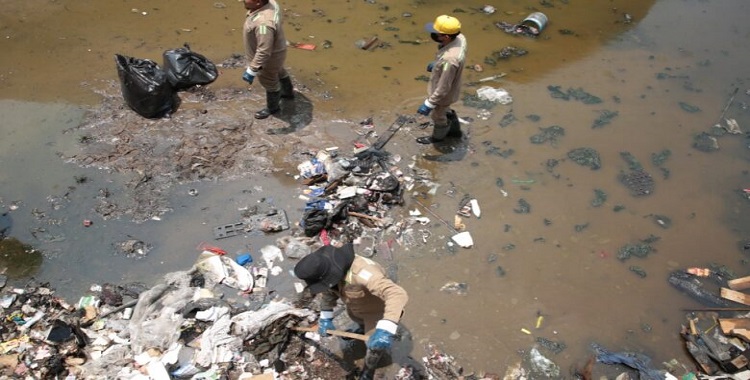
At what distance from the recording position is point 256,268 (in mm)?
5223

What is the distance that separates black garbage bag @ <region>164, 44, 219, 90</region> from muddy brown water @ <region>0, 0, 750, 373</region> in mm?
401

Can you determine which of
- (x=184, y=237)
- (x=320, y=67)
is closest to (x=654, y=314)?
(x=184, y=237)

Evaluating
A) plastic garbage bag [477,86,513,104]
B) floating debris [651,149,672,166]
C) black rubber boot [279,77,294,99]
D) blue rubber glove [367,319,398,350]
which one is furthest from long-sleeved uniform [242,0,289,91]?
floating debris [651,149,672,166]

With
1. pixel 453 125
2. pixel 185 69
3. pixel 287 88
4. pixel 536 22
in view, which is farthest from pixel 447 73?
pixel 536 22

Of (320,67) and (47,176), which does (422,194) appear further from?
(47,176)

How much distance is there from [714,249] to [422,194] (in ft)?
10.9

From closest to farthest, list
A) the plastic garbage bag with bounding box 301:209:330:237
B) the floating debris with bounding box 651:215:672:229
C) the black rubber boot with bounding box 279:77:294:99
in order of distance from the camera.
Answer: the plastic garbage bag with bounding box 301:209:330:237 < the floating debris with bounding box 651:215:672:229 < the black rubber boot with bounding box 279:77:294:99

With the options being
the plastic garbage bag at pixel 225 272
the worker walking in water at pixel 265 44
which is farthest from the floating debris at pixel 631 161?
the plastic garbage bag at pixel 225 272

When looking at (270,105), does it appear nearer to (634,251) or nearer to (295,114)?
(295,114)

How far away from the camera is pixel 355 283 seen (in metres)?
3.69

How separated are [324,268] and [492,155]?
387 centimetres

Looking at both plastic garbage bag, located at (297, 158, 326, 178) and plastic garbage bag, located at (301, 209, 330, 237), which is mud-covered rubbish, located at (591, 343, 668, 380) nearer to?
plastic garbage bag, located at (301, 209, 330, 237)

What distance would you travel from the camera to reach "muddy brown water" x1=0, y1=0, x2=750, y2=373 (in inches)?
202

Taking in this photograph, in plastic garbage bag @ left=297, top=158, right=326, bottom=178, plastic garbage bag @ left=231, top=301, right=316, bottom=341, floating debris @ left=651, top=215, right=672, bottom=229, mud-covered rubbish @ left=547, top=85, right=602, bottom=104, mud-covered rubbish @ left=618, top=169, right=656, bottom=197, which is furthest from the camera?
mud-covered rubbish @ left=547, top=85, right=602, bottom=104
